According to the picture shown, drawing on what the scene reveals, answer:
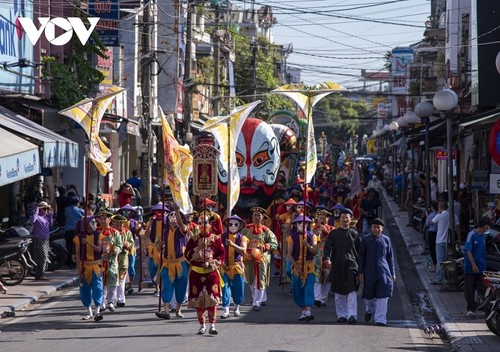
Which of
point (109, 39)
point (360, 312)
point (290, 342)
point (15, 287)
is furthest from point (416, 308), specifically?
point (109, 39)

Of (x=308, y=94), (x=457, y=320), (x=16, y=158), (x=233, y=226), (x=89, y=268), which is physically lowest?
(x=457, y=320)

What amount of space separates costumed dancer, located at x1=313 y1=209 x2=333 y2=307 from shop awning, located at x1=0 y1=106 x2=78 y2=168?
6.76m

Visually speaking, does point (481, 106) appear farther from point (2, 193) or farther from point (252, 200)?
point (2, 193)

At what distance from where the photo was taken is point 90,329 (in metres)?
15.9

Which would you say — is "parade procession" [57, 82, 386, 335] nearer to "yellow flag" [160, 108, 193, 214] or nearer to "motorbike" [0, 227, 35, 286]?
"yellow flag" [160, 108, 193, 214]

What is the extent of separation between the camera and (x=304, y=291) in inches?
677

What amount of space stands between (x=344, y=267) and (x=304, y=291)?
80 centimetres

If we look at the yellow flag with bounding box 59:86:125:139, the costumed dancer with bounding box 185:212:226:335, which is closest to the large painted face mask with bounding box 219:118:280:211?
the yellow flag with bounding box 59:86:125:139

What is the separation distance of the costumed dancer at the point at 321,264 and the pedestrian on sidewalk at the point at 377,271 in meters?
1.63

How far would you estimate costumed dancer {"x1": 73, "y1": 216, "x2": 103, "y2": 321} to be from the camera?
17.0 meters

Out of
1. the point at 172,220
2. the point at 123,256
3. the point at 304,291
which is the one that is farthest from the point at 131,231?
the point at 304,291

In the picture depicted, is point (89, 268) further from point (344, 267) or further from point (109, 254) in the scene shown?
point (344, 267)

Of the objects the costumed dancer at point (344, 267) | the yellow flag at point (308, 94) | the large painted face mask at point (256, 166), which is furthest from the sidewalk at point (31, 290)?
the yellow flag at point (308, 94)

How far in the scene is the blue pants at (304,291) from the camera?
1707 centimetres
